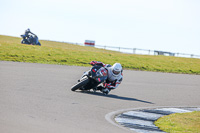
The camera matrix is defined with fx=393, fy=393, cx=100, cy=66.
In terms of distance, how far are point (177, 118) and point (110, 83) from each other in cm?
374

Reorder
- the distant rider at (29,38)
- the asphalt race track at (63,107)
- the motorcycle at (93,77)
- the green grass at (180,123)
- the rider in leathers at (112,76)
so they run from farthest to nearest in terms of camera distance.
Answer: the distant rider at (29,38) → the rider in leathers at (112,76) → the motorcycle at (93,77) → the green grass at (180,123) → the asphalt race track at (63,107)

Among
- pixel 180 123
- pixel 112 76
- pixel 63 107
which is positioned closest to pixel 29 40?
pixel 112 76

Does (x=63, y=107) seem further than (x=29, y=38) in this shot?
No

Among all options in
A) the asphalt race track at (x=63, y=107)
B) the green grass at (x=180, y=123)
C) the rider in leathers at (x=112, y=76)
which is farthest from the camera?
the rider in leathers at (x=112, y=76)

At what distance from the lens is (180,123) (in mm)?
8516

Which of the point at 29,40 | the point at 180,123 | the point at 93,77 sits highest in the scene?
the point at 29,40

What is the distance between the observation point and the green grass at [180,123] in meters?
7.75

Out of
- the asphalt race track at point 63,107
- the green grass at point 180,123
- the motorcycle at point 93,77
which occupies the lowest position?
the green grass at point 180,123

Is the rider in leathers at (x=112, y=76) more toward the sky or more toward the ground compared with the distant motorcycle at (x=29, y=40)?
more toward the ground

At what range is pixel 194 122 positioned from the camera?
8.73m

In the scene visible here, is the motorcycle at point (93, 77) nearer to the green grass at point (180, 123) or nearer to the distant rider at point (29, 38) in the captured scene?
the green grass at point (180, 123)

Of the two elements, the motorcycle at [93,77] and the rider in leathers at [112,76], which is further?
the rider in leathers at [112,76]

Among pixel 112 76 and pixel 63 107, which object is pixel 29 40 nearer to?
pixel 112 76

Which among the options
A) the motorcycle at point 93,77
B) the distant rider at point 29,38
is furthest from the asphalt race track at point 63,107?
the distant rider at point 29,38
